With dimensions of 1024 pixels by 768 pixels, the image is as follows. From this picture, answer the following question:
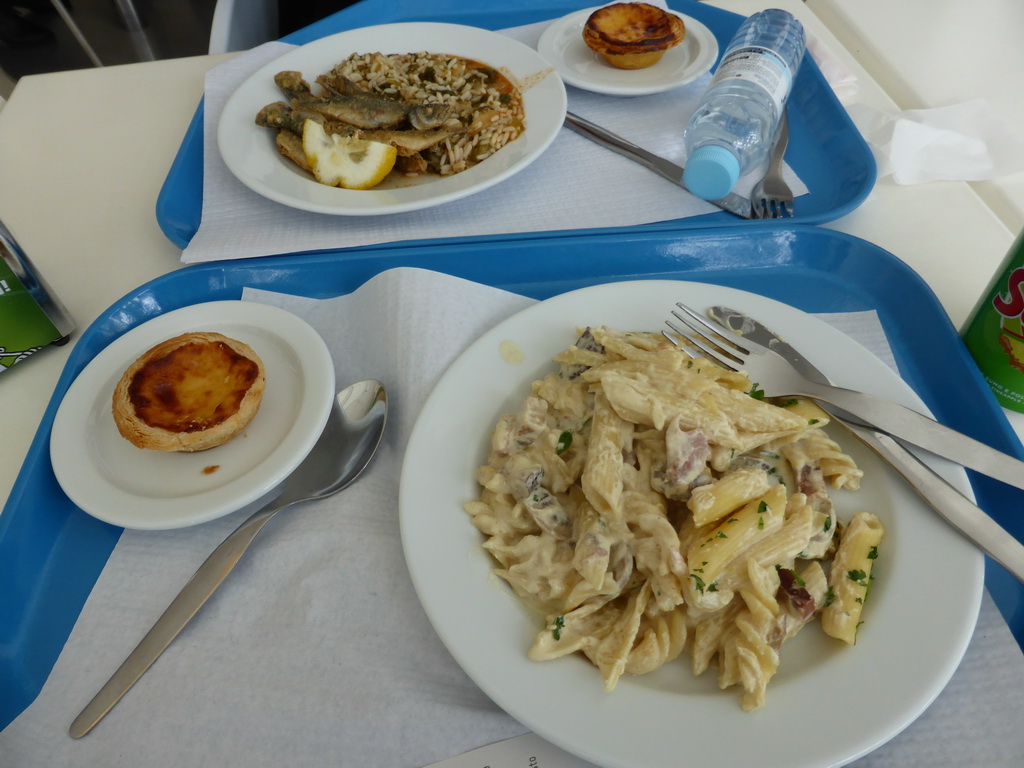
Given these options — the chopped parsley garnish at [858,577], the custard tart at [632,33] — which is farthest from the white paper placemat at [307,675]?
the custard tart at [632,33]

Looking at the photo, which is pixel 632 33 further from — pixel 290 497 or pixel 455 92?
pixel 290 497

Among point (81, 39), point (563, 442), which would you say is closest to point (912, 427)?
point (563, 442)

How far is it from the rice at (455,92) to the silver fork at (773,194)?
54 cm

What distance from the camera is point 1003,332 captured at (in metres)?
1.03

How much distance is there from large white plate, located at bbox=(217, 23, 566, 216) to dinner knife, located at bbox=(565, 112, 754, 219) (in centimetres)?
9

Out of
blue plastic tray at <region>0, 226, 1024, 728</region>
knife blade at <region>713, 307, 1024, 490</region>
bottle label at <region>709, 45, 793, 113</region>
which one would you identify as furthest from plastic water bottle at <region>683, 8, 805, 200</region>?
knife blade at <region>713, 307, 1024, 490</region>

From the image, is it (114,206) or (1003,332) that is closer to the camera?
(1003,332)

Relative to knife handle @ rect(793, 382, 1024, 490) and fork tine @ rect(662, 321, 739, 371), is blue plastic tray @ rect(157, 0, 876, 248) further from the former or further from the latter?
knife handle @ rect(793, 382, 1024, 490)

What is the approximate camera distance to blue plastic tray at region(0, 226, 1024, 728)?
101cm

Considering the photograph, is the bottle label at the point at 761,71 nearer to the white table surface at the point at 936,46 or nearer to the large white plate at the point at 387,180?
the large white plate at the point at 387,180

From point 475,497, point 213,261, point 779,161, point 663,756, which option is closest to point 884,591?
point 663,756

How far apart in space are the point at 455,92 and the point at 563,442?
1.05 metres

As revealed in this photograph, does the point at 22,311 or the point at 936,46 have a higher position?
the point at 936,46

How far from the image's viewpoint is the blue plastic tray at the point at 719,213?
1.39 m
